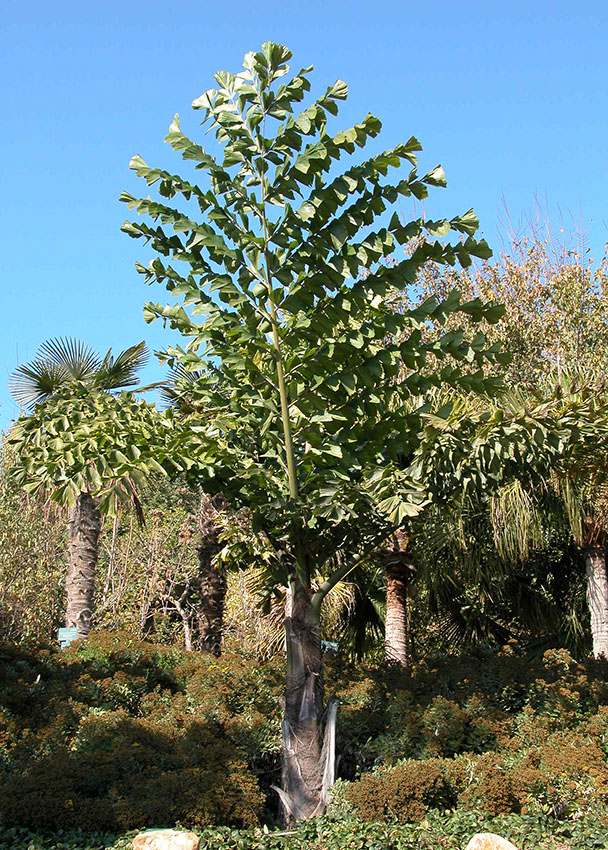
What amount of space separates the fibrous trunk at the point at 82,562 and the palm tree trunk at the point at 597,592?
7.82 meters

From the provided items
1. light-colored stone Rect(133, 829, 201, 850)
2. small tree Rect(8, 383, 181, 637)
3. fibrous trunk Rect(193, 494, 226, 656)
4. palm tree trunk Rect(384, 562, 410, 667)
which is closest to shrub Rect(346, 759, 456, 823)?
light-colored stone Rect(133, 829, 201, 850)

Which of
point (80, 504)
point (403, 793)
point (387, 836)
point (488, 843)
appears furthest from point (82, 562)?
point (488, 843)

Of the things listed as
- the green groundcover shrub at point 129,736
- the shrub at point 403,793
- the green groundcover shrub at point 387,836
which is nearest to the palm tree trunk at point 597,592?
the green groundcover shrub at point 129,736

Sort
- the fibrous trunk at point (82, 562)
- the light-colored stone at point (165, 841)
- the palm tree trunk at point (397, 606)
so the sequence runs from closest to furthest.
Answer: the light-colored stone at point (165, 841) < the palm tree trunk at point (397, 606) < the fibrous trunk at point (82, 562)

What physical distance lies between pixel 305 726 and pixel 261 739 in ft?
4.88

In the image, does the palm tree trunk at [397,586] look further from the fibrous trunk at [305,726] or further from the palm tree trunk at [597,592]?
the fibrous trunk at [305,726]

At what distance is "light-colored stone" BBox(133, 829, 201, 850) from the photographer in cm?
575

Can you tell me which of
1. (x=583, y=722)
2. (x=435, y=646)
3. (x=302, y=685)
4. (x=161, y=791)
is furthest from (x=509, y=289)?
(x=161, y=791)

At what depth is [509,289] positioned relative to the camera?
Result: 1653cm

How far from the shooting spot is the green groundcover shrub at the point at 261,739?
646 centimetres

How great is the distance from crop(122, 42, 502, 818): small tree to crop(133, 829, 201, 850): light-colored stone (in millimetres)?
1313

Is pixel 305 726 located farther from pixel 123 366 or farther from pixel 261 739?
pixel 123 366

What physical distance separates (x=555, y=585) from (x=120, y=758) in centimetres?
925

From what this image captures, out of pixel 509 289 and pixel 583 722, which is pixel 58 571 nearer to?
pixel 509 289
